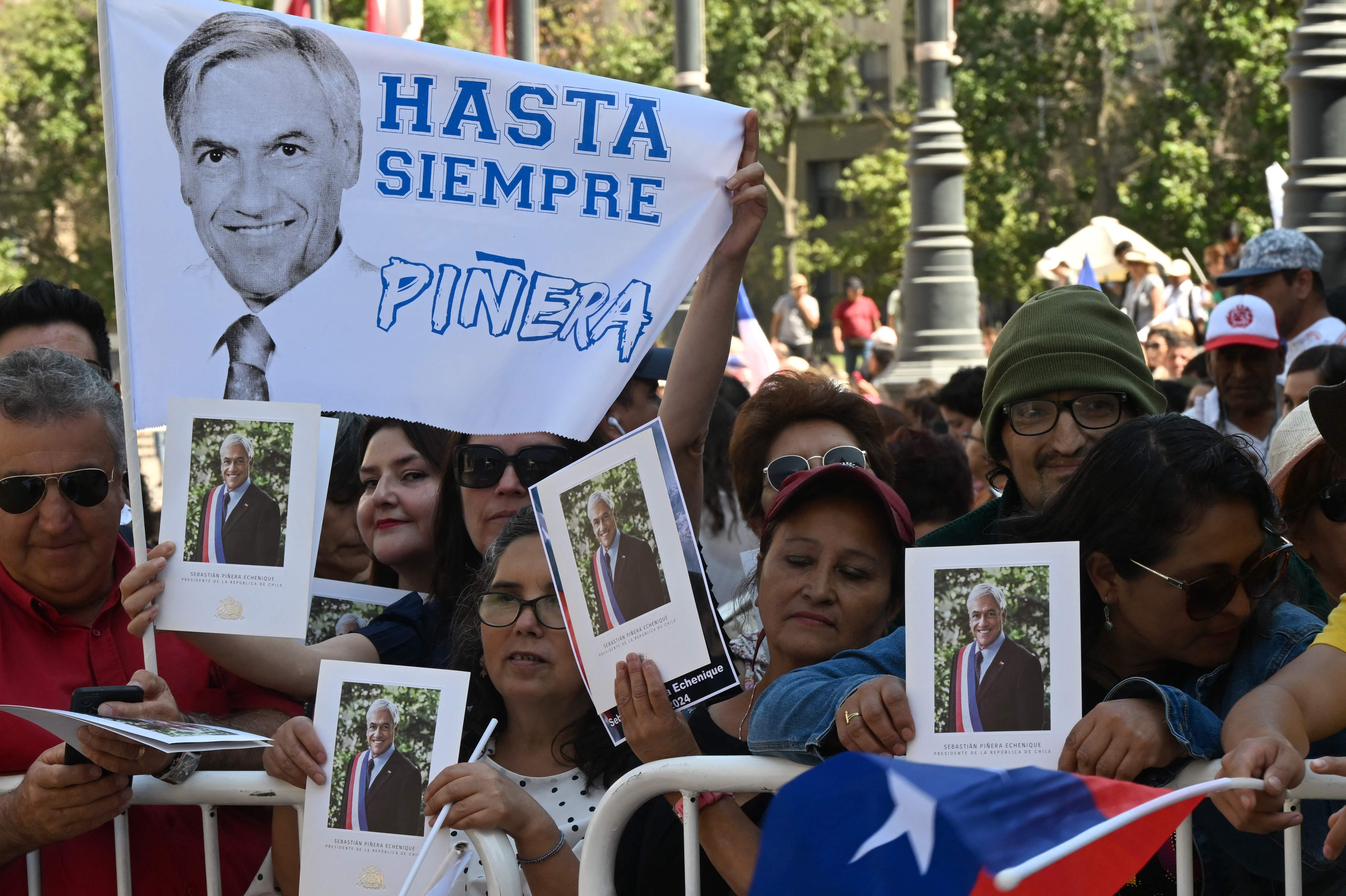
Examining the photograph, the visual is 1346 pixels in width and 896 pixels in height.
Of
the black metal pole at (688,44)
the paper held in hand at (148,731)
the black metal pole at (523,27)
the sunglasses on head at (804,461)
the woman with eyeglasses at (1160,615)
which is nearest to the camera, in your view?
the woman with eyeglasses at (1160,615)

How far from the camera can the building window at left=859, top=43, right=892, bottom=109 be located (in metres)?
44.0

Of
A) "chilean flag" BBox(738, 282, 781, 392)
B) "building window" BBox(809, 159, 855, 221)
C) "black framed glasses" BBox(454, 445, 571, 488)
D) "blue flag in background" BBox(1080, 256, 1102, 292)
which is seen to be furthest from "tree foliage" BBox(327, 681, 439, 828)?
"building window" BBox(809, 159, 855, 221)

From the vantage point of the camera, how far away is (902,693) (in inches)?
95.1

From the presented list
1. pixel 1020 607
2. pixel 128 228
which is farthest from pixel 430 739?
pixel 128 228

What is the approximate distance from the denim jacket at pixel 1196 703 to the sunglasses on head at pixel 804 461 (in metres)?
1.26

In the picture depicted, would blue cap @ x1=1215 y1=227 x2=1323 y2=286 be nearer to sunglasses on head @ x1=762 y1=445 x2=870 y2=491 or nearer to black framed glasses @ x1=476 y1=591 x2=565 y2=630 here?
sunglasses on head @ x1=762 y1=445 x2=870 y2=491

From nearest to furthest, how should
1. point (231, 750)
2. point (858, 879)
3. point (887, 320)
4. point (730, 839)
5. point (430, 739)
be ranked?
point (858, 879) → point (730, 839) → point (430, 739) → point (231, 750) → point (887, 320)

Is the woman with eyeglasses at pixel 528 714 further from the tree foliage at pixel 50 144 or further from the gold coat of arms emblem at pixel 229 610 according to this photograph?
the tree foliage at pixel 50 144

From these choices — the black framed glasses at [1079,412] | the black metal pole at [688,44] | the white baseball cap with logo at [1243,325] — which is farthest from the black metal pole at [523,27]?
the black framed glasses at [1079,412]

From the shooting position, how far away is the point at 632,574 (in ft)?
8.87

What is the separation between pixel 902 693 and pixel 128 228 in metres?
1.92

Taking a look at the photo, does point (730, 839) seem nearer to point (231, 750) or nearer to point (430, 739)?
point (430, 739)

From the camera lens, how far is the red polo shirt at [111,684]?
3.01 meters

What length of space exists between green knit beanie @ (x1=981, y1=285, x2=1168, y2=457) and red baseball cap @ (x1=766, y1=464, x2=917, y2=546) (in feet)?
1.58
